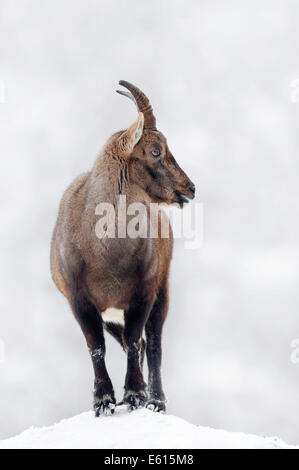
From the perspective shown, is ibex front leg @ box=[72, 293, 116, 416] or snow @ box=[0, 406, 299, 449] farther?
ibex front leg @ box=[72, 293, 116, 416]

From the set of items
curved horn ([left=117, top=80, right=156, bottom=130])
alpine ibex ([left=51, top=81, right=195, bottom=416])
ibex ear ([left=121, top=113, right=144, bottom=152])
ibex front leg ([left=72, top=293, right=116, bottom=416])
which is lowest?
ibex front leg ([left=72, top=293, right=116, bottom=416])

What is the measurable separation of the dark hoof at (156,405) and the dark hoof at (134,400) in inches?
16.0

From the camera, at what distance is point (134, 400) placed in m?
9.88

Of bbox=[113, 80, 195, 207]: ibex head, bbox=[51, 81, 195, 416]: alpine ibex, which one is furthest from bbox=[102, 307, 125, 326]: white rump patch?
bbox=[113, 80, 195, 207]: ibex head

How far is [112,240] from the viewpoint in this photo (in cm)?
1020

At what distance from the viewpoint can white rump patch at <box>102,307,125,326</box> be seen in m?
10.4

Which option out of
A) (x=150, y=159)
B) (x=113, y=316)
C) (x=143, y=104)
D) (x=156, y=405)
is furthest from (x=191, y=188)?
(x=156, y=405)

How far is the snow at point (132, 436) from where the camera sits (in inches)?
328

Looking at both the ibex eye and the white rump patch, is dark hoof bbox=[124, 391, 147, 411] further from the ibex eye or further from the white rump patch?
the ibex eye

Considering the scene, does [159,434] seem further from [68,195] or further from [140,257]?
[68,195]

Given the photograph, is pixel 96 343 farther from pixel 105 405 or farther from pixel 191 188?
pixel 191 188

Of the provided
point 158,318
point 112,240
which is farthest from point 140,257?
point 158,318

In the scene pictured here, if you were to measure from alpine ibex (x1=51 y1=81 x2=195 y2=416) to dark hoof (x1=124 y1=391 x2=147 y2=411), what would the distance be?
0.01 metres

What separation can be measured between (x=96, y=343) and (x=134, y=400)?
2.92 feet
